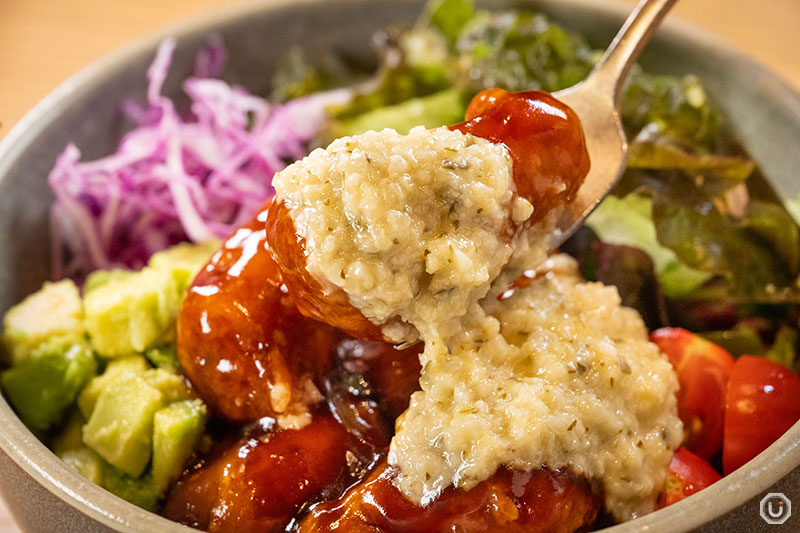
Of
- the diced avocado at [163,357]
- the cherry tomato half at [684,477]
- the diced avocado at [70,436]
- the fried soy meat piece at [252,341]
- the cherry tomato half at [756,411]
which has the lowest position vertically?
the diced avocado at [70,436]

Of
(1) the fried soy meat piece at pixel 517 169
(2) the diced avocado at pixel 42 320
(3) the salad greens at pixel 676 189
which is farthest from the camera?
(3) the salad greens at pixel 676 189

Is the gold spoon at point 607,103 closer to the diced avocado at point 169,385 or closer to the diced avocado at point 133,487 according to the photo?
the diced avocado at point 169,385

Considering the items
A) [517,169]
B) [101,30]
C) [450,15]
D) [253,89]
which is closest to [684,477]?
[517,169]

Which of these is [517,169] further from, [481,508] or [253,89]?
[253,89]

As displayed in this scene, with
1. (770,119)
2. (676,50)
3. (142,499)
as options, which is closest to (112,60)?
(142,499)

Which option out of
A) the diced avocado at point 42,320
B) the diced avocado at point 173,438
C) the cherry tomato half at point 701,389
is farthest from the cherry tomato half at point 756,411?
the diced avocado at point 42,320

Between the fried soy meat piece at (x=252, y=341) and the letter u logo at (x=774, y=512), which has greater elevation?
the fried soy meat piece at (x=252, y=341)

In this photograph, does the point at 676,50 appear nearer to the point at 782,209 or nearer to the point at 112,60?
the point at 782,209

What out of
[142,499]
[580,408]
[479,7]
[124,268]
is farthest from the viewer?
[479,7]

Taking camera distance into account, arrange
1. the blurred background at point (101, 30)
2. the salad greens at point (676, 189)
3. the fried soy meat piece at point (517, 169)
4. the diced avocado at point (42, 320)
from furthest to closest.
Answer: the blurred background at point (101, 30)
the salad greens at point (676, 189)
the diced avocado at point (42, 320)
the fried soy meat piece at point (517, 169)
